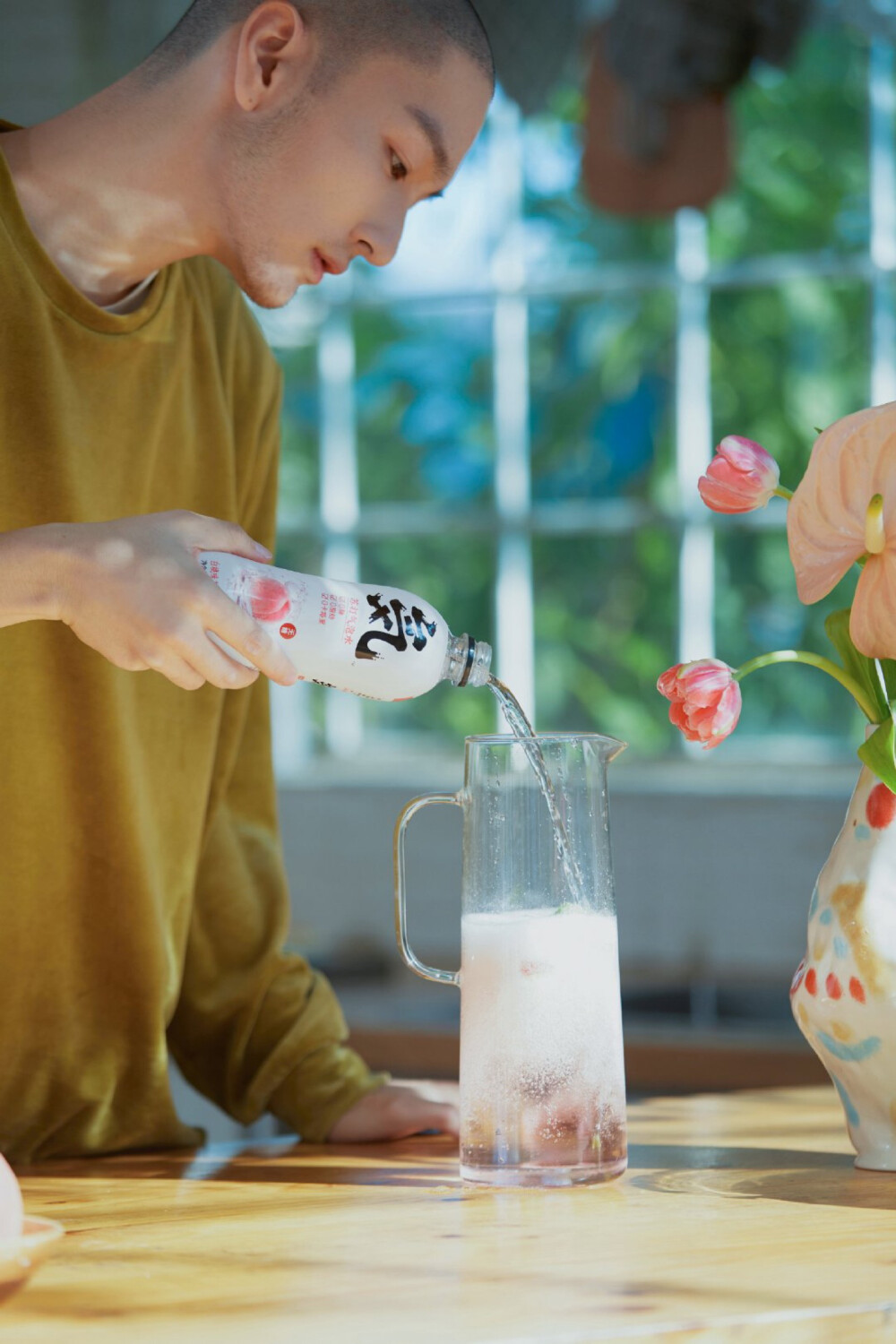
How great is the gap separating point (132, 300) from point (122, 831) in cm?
39

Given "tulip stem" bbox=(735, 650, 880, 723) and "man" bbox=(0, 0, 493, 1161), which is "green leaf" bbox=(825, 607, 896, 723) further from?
"man" bbox=(0, 0, 493, 1161)

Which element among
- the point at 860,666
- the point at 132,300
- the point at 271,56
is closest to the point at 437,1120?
the point at 860,666

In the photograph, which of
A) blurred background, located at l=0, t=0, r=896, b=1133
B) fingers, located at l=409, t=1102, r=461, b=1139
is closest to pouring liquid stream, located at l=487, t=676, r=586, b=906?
fingers, located at l=409, t=1102, r=461, b=1139

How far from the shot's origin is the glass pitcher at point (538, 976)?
90 cm

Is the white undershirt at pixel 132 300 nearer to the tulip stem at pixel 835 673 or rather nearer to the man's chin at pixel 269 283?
the man's chin at pixel 269 283

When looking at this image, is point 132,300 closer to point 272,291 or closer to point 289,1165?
point 272,291

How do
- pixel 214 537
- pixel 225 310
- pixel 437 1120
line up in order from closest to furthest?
1. pixel 214 537
2. pixel 437 1120
3. pixel 225 310

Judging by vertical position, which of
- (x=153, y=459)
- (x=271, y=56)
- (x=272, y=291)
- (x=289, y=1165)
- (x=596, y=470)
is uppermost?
(x=596, y=470)

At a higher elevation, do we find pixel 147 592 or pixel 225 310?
pixel 225 310

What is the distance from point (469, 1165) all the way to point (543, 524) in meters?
3.21

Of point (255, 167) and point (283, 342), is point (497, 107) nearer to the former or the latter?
point (283, 342)

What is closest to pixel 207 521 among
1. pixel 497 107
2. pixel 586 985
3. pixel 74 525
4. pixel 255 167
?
pixel 74 525

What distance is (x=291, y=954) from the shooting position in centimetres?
127

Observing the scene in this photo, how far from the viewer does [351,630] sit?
36.9 inches
